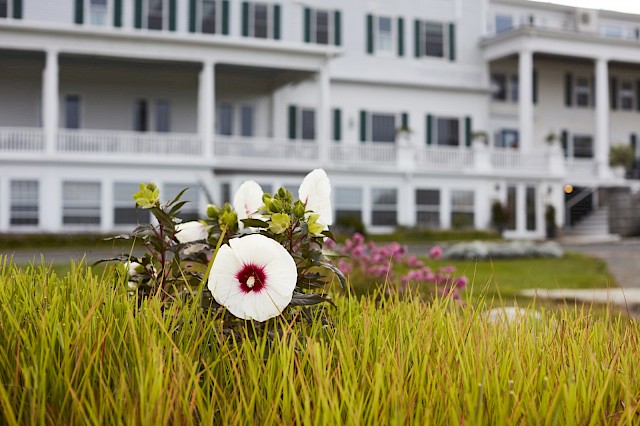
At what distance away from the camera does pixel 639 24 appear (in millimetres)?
34781

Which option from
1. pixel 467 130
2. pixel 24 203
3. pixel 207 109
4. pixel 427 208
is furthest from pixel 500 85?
pixel 24 203

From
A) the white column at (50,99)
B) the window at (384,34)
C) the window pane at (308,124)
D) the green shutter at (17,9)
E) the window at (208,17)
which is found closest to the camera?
the white column at (50,99)

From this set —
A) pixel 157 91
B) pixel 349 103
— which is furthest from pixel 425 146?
pixel 157 91

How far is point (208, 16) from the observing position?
1017 inches

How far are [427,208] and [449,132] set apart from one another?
4678 mm

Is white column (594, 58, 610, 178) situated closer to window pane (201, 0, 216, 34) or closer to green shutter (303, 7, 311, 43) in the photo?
green shutter (303, 7, 311, 43)

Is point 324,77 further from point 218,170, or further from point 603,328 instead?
point 603,328

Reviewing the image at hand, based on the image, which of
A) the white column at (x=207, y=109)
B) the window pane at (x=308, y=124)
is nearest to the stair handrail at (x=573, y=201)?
the window pane at (x=308, y=124)

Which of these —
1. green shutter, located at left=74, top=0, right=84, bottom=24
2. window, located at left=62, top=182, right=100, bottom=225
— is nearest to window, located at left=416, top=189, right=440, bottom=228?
window, located at left=62, top=182, right=100, bottom=225

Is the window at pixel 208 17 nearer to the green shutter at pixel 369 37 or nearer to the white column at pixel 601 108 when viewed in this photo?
the green shutter at pixel 369 37

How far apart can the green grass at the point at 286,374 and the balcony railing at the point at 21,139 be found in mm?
19747

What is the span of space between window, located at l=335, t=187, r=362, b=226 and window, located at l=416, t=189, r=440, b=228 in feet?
7.44

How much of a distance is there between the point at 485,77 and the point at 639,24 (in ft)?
34.1

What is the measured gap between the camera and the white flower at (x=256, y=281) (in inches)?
96.3
